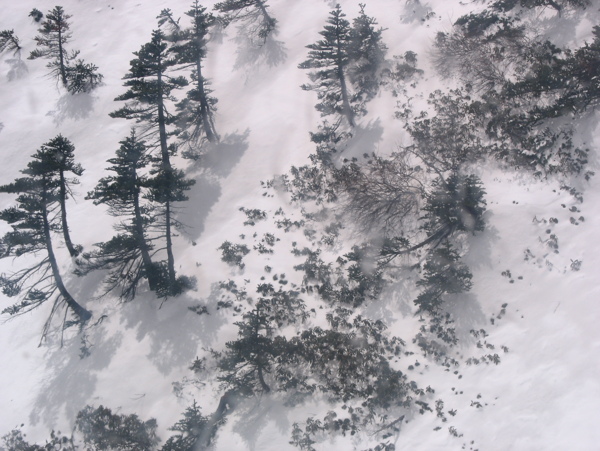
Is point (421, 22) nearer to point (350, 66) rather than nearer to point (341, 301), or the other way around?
point (350, 66)

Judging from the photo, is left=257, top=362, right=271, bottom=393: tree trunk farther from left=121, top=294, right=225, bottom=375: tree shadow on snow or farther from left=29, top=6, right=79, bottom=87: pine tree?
left=29, top=6, right=79, bottom=87: pine tree

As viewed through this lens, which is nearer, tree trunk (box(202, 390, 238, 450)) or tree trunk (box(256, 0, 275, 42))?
tree trunk (box(202, 390, 238, 450))

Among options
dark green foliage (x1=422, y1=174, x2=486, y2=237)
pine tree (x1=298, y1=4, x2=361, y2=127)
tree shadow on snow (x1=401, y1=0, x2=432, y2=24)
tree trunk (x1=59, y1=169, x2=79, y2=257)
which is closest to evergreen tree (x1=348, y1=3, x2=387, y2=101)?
pine tree (x1=298, y1=4, x2=361, y2=127)

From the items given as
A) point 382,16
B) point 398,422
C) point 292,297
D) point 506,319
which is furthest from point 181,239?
point 382,16

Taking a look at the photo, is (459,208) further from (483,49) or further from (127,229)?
(127,229)

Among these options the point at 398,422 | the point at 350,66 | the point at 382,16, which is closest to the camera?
the point at 398,422

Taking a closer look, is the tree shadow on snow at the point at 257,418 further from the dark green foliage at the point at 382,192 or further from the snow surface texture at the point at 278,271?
the dark green foliage at the point at 382,192
